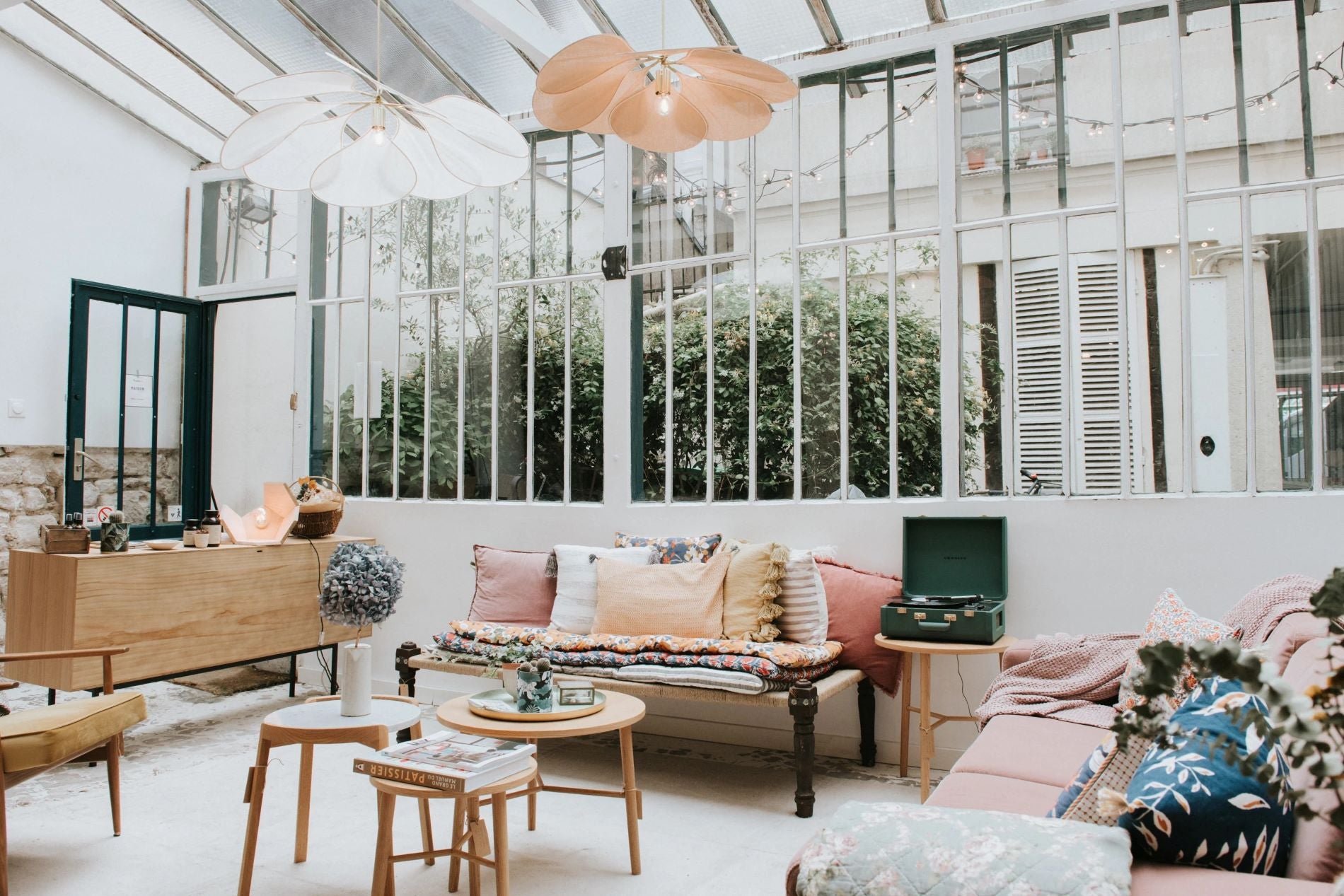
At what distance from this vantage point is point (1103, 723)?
3.04 metres

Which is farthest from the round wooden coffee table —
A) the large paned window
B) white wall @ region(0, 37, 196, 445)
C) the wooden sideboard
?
white wall @ region(0, 37, 196, 445)

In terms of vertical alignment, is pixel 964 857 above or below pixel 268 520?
below

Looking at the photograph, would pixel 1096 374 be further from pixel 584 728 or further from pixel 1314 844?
pixel 1314 844

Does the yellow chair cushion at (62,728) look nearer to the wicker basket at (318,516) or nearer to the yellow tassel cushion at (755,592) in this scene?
the wicker basket at (318,516)

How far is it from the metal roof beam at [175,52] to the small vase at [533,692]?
417 centimetres

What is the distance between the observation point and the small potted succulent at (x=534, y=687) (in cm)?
301

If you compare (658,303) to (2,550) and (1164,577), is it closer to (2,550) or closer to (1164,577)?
(1164,577)

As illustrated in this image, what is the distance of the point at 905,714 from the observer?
3965 millimetres

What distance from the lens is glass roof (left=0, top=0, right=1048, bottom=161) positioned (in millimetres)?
4602

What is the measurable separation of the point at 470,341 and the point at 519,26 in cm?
174

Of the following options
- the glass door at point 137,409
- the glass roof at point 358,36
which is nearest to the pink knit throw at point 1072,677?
the glass roof at point 358,36

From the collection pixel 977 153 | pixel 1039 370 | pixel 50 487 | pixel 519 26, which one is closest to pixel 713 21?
pixel 519 26

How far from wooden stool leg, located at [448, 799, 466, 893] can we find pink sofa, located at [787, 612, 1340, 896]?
1.34m

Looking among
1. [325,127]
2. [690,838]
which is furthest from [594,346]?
[690,838]
